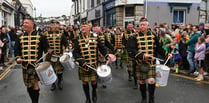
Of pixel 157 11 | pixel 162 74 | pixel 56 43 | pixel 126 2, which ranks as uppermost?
pixel 126 2

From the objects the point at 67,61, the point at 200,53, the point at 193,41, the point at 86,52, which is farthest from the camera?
the point at 193,41

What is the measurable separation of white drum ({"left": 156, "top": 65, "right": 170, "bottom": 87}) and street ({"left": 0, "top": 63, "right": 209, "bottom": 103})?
1086 millimetres

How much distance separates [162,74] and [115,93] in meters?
2.13

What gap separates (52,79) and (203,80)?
18.6ft

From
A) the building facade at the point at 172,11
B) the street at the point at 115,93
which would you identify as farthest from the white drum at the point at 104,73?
the building facade at the point at 172,11

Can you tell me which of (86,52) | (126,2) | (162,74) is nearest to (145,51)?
(162,74)

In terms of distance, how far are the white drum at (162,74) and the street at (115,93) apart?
1.09 meters

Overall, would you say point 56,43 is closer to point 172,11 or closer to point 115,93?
point 115,93

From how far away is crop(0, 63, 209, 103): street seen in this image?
6.07 meters

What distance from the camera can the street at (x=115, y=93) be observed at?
6.07 m

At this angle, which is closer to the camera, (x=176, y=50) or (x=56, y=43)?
(x=56, y=43)

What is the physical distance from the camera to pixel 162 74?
4871 millimetres

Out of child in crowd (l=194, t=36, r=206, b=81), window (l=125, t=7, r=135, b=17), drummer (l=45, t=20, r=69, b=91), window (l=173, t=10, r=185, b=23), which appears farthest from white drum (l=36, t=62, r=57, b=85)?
window (l=173, t=10, r=185, b=23)

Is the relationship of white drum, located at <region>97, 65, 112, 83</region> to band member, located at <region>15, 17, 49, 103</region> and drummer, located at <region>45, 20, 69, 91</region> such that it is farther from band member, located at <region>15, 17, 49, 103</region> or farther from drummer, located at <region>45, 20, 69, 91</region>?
drummer, located at <region>45, 20, 69, 91</region>
